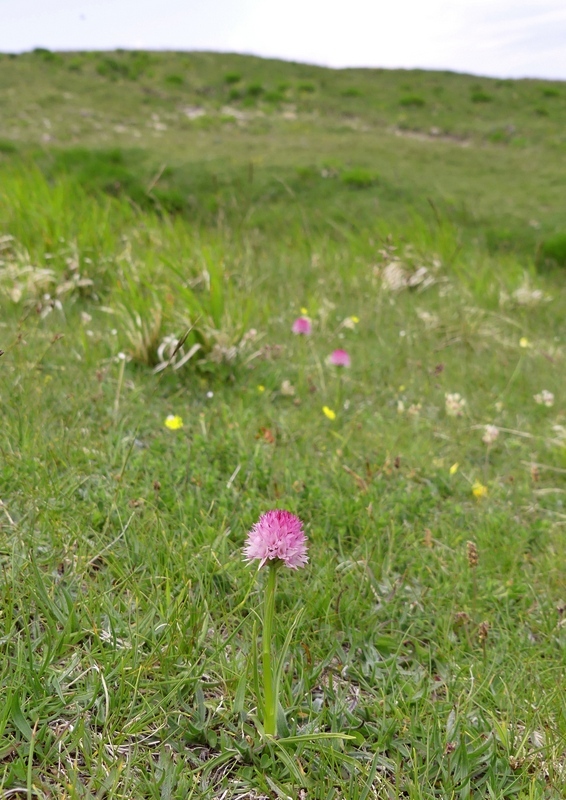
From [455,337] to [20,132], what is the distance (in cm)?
854

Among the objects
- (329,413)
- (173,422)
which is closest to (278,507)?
(173,422)

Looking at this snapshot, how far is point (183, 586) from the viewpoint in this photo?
171 cm

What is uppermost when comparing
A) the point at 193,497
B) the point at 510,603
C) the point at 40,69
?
the point at 40,69

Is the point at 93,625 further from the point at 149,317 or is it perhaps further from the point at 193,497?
the point at 149,317

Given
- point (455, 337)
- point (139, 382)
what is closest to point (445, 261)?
point (455, 337)

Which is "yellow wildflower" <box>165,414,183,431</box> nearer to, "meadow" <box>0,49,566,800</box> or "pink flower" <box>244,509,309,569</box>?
"meadow" <box>0,49,566,800</box>

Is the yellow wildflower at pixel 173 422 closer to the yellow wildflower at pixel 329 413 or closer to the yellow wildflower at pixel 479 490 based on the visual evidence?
the yellow wildflower at pixel 329 413

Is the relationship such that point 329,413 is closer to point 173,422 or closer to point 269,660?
point 173,422

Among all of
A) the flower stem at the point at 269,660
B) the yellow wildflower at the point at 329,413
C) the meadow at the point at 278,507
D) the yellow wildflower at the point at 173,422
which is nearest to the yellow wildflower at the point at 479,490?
the meadow at the point at 278,507

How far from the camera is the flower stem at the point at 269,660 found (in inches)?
48.6

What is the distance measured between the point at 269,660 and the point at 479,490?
5.16 feet

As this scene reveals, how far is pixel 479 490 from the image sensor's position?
101 inches

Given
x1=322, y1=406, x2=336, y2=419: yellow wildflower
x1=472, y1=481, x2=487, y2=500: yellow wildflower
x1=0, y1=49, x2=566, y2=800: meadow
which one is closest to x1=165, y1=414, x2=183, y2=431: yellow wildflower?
x1=0, y1=49, x2=566, y2=800: meadow

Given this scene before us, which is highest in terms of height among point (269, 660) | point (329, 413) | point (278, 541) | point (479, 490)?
point (278, 541)
